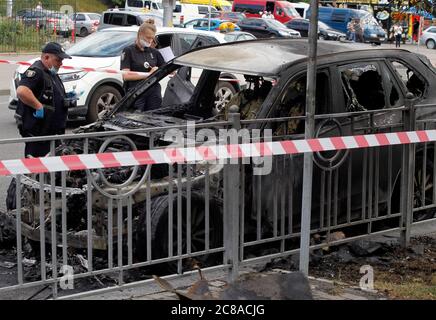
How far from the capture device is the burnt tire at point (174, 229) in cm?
568

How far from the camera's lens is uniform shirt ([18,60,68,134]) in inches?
306

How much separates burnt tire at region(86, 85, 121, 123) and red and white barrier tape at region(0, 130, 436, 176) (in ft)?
25.4

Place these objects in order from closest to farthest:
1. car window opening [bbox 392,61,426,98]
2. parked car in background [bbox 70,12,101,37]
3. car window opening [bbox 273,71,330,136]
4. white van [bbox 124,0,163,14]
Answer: car window opening [bbox 273,71,330,136], car window opening [bbox 392,61,426,98], parked car in background [bbox 70,12,101,37], white van [bbox 124,0,163,14]

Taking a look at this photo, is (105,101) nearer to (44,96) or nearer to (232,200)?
(44,96)

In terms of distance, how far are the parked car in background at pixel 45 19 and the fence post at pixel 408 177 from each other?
867 inches

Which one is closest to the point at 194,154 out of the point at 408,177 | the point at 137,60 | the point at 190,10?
the point at 408,177

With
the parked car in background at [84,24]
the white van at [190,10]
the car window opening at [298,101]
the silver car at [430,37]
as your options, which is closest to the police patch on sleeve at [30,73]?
the car window opening at [298,101]

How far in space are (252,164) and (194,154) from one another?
1.93 ft

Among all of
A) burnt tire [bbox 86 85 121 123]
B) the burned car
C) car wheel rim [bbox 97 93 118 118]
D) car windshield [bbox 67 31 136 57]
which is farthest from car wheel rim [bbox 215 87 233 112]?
car windshield [bbox 67 31 136 57]

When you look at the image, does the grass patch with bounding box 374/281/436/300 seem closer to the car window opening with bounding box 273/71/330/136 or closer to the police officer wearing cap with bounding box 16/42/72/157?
the car window opening with bounding box 273/71/330/136

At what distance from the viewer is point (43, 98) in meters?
7.84

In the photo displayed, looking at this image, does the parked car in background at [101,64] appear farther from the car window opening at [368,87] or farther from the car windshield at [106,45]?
the car window opening at [368,87]
